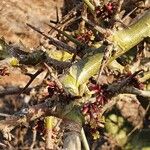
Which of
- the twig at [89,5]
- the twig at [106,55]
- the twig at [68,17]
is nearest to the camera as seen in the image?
the twig at [106,55]

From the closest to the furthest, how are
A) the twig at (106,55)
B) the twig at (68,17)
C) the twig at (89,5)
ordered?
the twig at (106,55) < the twig at (89,5) < the twig at (68,17)

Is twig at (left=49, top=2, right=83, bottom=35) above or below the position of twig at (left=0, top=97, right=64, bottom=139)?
above

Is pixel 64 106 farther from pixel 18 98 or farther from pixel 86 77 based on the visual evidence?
pixel 18 98

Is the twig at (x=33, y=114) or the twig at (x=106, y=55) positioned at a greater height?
the twig at (x=106, y=55)

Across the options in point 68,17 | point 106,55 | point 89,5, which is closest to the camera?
point 106,55

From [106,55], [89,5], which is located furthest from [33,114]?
[89,5]

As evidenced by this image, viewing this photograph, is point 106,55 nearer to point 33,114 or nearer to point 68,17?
point 33,114

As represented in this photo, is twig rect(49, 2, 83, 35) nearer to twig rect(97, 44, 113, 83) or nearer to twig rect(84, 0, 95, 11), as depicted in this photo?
twig rect(84, 0, 95, 11)

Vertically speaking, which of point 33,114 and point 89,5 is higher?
point 89,5

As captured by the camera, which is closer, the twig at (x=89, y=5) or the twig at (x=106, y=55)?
the twig at (x=106, y=55)

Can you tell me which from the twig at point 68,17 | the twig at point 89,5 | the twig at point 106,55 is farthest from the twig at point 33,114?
the twig at point 68,17

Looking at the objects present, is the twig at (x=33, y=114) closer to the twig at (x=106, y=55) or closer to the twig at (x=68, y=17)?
the twig at (x=106, y=55)

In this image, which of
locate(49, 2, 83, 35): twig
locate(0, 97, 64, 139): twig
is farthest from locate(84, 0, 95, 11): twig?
locate(49, 2, 83, 35): twig
